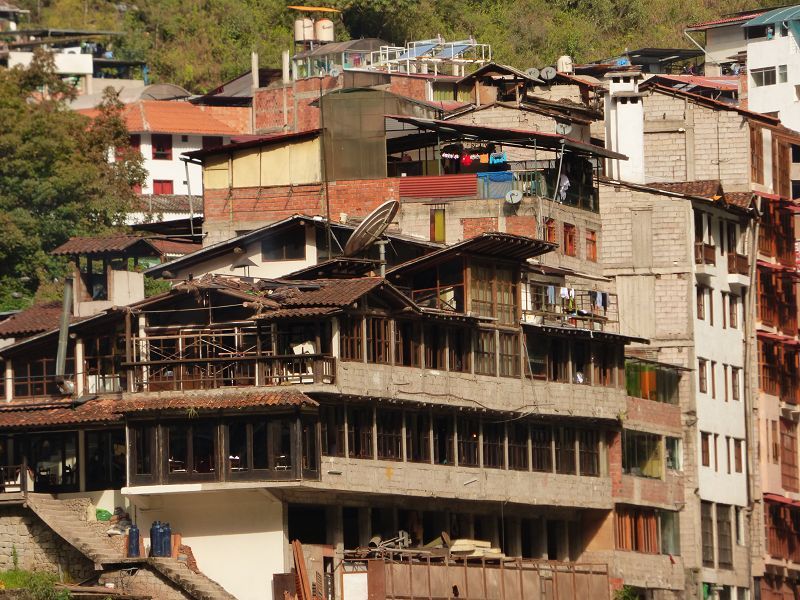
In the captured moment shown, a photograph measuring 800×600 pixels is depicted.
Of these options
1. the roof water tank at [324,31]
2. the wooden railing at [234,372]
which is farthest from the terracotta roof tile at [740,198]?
the roof water tank at [324,31]

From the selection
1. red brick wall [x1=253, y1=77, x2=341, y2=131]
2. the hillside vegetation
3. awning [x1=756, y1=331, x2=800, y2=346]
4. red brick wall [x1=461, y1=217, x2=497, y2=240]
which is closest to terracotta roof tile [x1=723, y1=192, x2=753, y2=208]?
awning [x1=756, y1=331, x2=800, y2=346]

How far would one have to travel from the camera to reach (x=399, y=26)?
13388 cm

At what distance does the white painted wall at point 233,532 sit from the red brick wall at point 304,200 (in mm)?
15516

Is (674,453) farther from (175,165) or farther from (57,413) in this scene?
(175,165)

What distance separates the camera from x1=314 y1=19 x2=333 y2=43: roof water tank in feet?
410

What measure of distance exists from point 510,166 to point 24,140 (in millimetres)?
28689

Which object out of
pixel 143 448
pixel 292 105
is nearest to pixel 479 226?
pixel 143 448

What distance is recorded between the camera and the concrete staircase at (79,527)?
64.5 meters

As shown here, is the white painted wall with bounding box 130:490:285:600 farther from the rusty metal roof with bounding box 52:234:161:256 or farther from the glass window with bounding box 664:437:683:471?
the glass window with bounding box 664:437:683:471

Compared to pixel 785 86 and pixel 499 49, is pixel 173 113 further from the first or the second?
pixel 785 86

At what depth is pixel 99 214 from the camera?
9994 cm

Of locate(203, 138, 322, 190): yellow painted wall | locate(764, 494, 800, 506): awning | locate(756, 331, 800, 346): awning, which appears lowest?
locate(764, 494, 800, 506): awning

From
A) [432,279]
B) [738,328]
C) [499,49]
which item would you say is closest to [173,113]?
[499,49]

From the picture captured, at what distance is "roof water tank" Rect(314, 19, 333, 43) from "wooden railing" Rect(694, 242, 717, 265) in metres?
45.6
